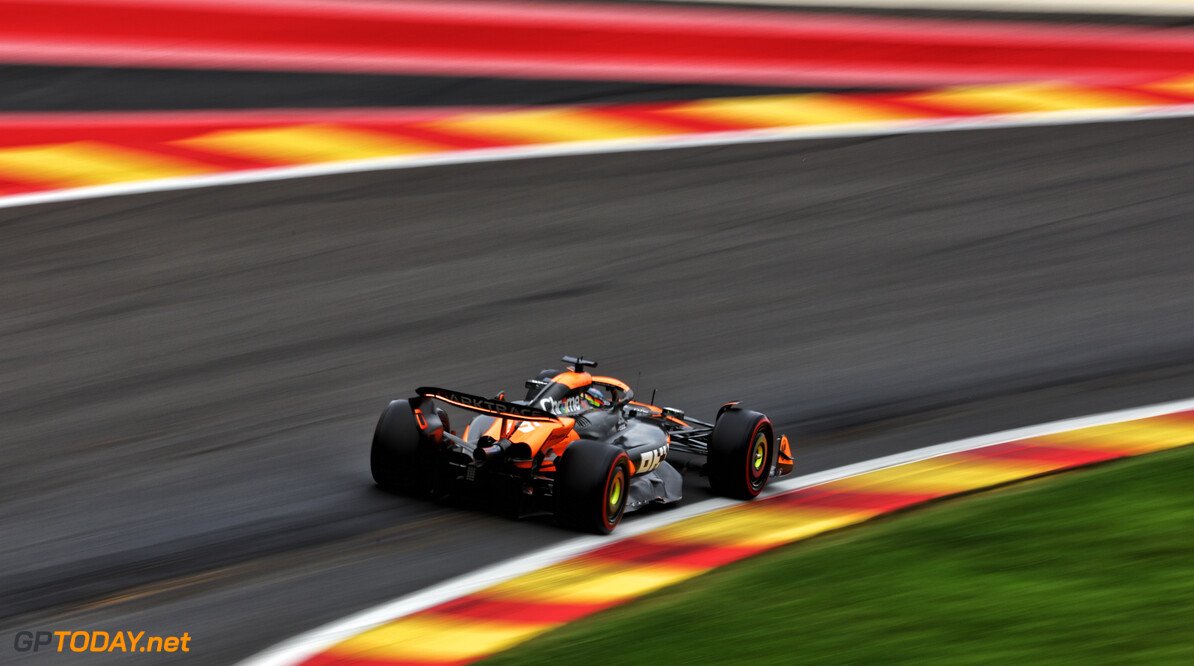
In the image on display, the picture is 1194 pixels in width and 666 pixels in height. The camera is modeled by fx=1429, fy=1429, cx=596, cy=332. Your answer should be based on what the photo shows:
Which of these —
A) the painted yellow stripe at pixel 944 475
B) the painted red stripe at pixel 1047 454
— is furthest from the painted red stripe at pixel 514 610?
the painted red stripe at pixel 1047 454

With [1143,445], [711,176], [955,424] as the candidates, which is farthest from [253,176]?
[1143,445]

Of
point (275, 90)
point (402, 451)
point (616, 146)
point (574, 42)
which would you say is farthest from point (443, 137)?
point (402, 451)

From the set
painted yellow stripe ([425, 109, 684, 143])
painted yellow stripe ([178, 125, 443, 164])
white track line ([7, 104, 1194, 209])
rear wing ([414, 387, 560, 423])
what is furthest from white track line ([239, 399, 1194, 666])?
painted yellow stripe ([178, 125, 443, 164])

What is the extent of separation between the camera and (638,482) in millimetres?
8328

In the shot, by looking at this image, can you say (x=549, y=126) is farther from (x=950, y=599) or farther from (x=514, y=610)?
(x=950, y=599)

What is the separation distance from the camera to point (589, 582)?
285 inches

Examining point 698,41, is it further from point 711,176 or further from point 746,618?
point 746,618

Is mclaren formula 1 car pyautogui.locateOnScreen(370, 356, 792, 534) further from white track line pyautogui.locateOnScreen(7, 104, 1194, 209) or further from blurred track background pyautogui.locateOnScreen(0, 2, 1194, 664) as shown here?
white track line pyautogui.locateOnScreen(7, 104, 1194, 209)

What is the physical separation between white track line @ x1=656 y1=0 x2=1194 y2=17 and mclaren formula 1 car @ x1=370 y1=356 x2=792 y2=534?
11.4 m

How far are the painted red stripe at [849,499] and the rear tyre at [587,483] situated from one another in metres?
1.31

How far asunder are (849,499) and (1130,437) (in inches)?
95.0

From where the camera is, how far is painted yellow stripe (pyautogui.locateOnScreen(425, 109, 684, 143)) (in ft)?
48.3

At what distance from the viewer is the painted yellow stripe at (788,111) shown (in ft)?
51.1

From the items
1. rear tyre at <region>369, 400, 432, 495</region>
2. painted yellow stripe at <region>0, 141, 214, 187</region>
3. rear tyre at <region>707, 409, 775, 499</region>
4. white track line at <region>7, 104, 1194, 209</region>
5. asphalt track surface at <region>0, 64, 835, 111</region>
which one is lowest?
rear tyre at <region>707, 409, 775, 499</region>
